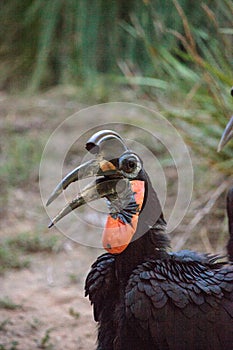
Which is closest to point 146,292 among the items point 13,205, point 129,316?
point 129,316

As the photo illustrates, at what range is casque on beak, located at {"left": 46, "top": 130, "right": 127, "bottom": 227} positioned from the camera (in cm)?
221

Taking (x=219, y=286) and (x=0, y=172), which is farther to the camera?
(x=0, y=172)

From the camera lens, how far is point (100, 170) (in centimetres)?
221

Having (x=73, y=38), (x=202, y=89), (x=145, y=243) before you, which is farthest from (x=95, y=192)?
(x=73, y=38)

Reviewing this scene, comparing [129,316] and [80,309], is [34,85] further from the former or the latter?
[129,316]

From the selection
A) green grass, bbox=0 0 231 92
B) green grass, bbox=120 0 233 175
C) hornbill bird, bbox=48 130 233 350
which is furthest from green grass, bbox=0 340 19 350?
green grass, bbox=0 0 231 92

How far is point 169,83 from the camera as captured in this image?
4477mm

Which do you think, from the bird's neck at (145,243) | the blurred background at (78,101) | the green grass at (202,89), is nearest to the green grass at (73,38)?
the blurred background at (78,101)

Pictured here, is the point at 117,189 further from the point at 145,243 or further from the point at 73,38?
the point at 73,38

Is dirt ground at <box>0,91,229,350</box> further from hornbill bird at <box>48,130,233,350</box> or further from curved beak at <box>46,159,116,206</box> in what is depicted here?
curved beak at <box>46,159,116,206</box>

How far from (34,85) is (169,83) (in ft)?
5.03

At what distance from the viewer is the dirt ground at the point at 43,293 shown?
3.18 meters

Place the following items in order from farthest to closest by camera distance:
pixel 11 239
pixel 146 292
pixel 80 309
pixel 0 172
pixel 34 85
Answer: pixel 34 85 → pixel 0 172 → pixel 11 239 → pixel 80 309 → pixel 146 292

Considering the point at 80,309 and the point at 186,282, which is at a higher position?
the point at 80,309
